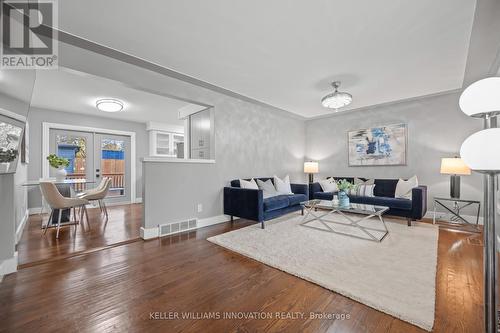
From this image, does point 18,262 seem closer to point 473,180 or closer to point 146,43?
point 146,43

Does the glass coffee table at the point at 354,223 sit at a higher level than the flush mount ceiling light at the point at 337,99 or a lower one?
lower

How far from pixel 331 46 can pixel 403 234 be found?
9.35 ft

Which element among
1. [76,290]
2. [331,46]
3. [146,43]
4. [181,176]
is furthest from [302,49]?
[76,290]

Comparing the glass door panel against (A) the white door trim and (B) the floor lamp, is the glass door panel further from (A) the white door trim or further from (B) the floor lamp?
(B) the floor lamp

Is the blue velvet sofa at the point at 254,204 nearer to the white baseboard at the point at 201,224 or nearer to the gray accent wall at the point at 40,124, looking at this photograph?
the white baseboard at the point at 201,224

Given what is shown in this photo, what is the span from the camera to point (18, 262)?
92.0 inches

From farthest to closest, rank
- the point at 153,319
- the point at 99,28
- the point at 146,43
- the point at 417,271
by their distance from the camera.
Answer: the point at 146,43 → the point at 99,28 → the point at 417,271 → the point at 153,319

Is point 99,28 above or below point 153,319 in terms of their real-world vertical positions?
above

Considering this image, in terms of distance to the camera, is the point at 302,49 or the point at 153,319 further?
the point at 302,49

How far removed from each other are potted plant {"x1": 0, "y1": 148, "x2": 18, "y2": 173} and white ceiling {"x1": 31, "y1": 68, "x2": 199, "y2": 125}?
1416mm

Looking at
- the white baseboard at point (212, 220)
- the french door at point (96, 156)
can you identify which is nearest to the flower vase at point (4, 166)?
the white baseboard at point (212, 220)

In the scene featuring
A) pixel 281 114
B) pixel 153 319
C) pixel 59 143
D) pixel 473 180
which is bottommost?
pixel 153 319

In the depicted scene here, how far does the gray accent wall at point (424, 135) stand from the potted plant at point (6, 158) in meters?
5.73

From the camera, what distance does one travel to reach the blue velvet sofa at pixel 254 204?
11.7ft
